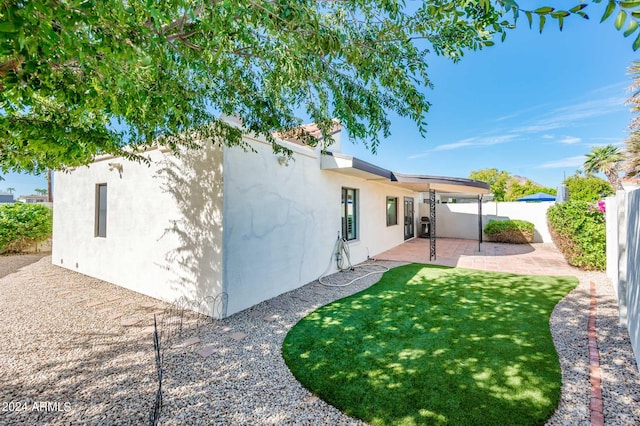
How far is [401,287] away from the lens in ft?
25.1

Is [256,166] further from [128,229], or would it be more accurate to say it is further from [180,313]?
[128,229]

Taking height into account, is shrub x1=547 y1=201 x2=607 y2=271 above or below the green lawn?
above

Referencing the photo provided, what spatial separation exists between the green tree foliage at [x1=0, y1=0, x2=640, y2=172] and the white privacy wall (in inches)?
37.2

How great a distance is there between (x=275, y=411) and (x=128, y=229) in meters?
6.68

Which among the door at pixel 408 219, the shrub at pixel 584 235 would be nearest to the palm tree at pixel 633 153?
the shrub at pixel 584 235

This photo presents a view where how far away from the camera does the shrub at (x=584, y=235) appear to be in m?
8.74

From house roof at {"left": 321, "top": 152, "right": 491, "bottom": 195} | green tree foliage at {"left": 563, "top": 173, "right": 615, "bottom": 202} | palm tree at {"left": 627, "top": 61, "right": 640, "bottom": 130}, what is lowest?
house roof at {"left": 321, "top": 152, "right": 491, "bottom": 195}

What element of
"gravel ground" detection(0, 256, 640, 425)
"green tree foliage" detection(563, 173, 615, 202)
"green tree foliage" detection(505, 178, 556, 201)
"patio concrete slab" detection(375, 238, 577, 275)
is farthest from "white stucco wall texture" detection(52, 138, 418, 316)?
"green tree foliage" detection(505, 178, 556, 201)

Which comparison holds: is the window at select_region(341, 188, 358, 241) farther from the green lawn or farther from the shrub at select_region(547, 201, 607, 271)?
the shrub at select_region(547, 201, 607, 271)

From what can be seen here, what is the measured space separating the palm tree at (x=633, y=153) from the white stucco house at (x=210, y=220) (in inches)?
702

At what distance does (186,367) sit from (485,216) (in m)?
19.5

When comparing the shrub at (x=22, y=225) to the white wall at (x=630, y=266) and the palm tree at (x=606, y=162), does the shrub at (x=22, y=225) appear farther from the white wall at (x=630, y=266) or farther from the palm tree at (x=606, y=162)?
the palm tree at (x=606, y=162)

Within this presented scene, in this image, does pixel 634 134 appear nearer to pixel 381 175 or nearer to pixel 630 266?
pixel 381 175

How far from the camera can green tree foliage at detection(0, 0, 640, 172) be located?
225 cm
